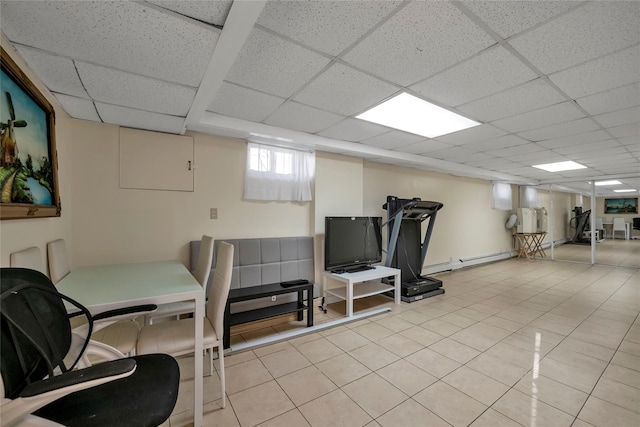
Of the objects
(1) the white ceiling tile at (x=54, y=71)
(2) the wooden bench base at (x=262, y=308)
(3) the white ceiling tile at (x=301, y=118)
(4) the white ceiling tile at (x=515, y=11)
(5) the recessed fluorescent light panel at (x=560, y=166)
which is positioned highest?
(4) the white ceiling tile at (x=515, y=11)

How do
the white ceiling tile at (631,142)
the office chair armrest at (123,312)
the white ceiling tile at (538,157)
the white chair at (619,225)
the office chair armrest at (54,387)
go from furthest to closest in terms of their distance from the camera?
the white chair at (619,225)
the white ceiling tile at (538,157)
the white ceiling tile at (631,142)
the office chair armrest at (123,312)
the office chair armrest at (54,387)

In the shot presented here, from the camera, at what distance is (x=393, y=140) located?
3.66m

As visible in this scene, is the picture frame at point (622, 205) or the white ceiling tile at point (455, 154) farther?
the picture frame at point (622, 205)

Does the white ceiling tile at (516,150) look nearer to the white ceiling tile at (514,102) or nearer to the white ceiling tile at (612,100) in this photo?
the white ceiling tile at (612,100)

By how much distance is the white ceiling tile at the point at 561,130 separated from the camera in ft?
9.71

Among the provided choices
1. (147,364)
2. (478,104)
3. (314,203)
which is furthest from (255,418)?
(478,104)

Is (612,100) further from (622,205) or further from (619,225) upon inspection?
(622,205)

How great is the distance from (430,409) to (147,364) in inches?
71.1

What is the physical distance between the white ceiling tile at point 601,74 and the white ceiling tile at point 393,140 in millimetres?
1545

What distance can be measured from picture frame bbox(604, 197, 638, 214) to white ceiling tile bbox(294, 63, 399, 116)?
16.8 metres

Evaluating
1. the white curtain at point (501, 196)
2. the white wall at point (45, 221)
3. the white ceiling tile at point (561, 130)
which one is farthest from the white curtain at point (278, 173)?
the white curtain at point (501, 196)

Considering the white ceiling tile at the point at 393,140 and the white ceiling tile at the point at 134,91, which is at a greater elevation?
the white ceiling tile at the point at 393,140

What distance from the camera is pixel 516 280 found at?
17.3 ft

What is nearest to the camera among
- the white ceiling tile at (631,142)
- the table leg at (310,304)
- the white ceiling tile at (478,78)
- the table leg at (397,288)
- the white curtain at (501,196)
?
the white ceiling tile at (478,78)
